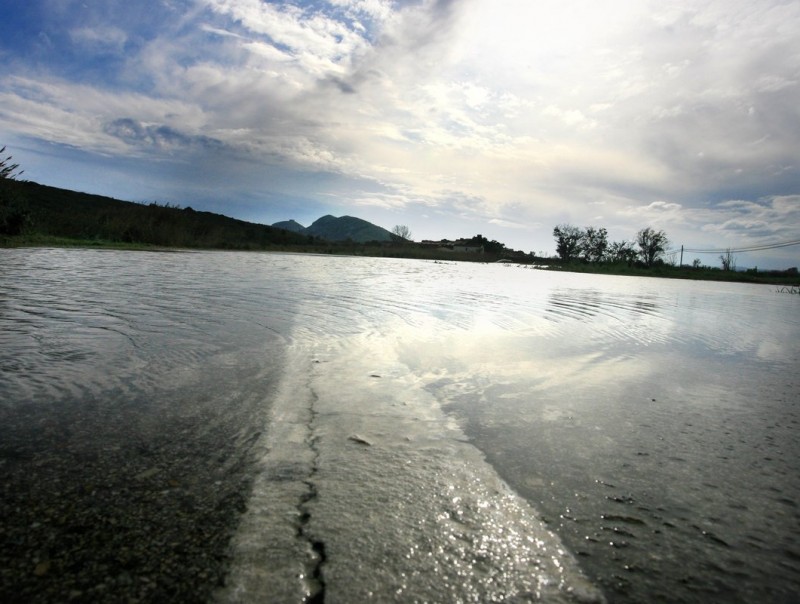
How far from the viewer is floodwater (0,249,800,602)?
1.25 meters

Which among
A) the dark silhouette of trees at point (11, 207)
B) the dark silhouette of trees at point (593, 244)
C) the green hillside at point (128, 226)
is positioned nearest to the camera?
the dark silhouette of trees at point (11, 207)

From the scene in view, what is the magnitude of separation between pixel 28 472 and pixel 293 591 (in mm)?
1266

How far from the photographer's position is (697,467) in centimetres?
201

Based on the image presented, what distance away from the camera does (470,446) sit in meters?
2.19

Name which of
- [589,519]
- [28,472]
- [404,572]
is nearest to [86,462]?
[28,472]

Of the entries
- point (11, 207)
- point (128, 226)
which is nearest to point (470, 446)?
point (11, 207)

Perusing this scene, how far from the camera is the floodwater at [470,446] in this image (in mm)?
1255

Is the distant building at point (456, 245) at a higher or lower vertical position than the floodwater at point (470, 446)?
higher

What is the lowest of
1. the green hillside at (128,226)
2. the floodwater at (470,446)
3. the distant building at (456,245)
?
the floodwater at (470,446)

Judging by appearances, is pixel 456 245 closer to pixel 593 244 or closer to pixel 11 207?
pixel 593 244

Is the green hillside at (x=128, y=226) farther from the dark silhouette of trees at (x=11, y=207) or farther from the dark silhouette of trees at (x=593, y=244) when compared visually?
the dark silhouette of trees at (x=593, y=244)

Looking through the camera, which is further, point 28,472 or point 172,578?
point 28,472

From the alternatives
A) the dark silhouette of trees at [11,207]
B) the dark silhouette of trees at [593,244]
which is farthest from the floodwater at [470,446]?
the dark silhouette of trees at [593,244]

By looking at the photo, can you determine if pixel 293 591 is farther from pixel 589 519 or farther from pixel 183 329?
pixel 183 329
